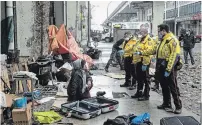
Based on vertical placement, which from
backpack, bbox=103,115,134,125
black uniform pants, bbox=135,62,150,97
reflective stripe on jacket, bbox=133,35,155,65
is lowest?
backpack, bbox=103,115,134,125

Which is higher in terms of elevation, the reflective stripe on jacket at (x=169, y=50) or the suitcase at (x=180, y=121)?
the reflective stripe on jacket at (x=169, y=50)

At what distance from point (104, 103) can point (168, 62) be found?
1.76 metres

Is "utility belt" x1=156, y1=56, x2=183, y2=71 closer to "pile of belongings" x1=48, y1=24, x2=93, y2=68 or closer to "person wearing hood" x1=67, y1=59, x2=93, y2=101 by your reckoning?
"person wearing hood" x1=67, y1=59, x2=93, y2=101

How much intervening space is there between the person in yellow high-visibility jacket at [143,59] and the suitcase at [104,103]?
4.66 ft

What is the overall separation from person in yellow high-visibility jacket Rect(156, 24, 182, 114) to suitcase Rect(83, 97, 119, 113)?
1.21 m

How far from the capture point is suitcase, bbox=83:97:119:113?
299 inches

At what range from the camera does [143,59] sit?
29.3ft

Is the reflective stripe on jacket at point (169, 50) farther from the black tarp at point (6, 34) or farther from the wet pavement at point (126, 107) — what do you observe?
the black tarp at point (6, 34)

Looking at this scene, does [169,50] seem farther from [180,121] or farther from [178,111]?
[180,121]

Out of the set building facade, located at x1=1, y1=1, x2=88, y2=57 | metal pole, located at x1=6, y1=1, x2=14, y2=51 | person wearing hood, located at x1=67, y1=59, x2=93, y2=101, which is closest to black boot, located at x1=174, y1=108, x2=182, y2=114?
person wearing hood, located at x1=67, y1=59, x2=93, y2=101

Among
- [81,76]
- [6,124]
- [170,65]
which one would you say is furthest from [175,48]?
[6,124]

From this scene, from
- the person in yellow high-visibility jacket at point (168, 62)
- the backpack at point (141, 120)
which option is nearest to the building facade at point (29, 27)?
the person in yellow high-visibility jacket at point (168, 62)

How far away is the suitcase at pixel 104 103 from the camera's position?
→ 299 inches

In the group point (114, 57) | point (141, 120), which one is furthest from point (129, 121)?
point (114, 57)
